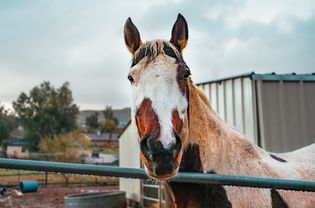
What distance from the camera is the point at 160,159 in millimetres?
1590

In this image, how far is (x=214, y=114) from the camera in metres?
2.56

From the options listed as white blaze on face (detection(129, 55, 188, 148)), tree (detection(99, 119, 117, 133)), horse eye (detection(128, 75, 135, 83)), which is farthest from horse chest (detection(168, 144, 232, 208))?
tree (detection(99, 119, 117, 133))

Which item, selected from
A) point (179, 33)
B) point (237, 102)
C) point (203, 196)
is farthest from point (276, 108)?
point (203, 196)

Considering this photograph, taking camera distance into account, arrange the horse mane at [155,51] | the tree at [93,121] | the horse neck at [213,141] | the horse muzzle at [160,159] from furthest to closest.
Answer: the tree at [93,121] → the horse neck at [213,141] → the horse mane at [155,51] → the horse muzzle at [160,159]

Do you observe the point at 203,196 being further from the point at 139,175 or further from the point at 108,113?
the point at 108,113

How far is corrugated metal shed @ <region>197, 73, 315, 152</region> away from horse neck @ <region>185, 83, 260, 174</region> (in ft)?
8.50

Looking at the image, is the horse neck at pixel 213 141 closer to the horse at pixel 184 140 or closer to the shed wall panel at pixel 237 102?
the horse at pixel 184 140

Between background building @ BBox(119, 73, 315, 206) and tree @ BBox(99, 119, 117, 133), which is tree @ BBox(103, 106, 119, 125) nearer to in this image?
tree @ BBox(99, 119, 117, 133)

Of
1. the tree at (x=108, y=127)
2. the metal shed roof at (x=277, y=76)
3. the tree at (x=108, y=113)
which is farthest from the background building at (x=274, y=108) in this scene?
the tree at (x=108, y=113)

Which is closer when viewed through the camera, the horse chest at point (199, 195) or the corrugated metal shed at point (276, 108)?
the horse chest at point (199, 195)

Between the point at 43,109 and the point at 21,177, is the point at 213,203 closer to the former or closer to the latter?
the point at 21,177

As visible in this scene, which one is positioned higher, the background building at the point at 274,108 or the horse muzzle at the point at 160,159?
the background building at the point at 274,108

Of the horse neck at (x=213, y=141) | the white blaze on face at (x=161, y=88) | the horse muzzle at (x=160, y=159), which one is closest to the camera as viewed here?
the horse muzzle at (x=160, y=159)

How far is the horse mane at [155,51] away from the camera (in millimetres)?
2090
